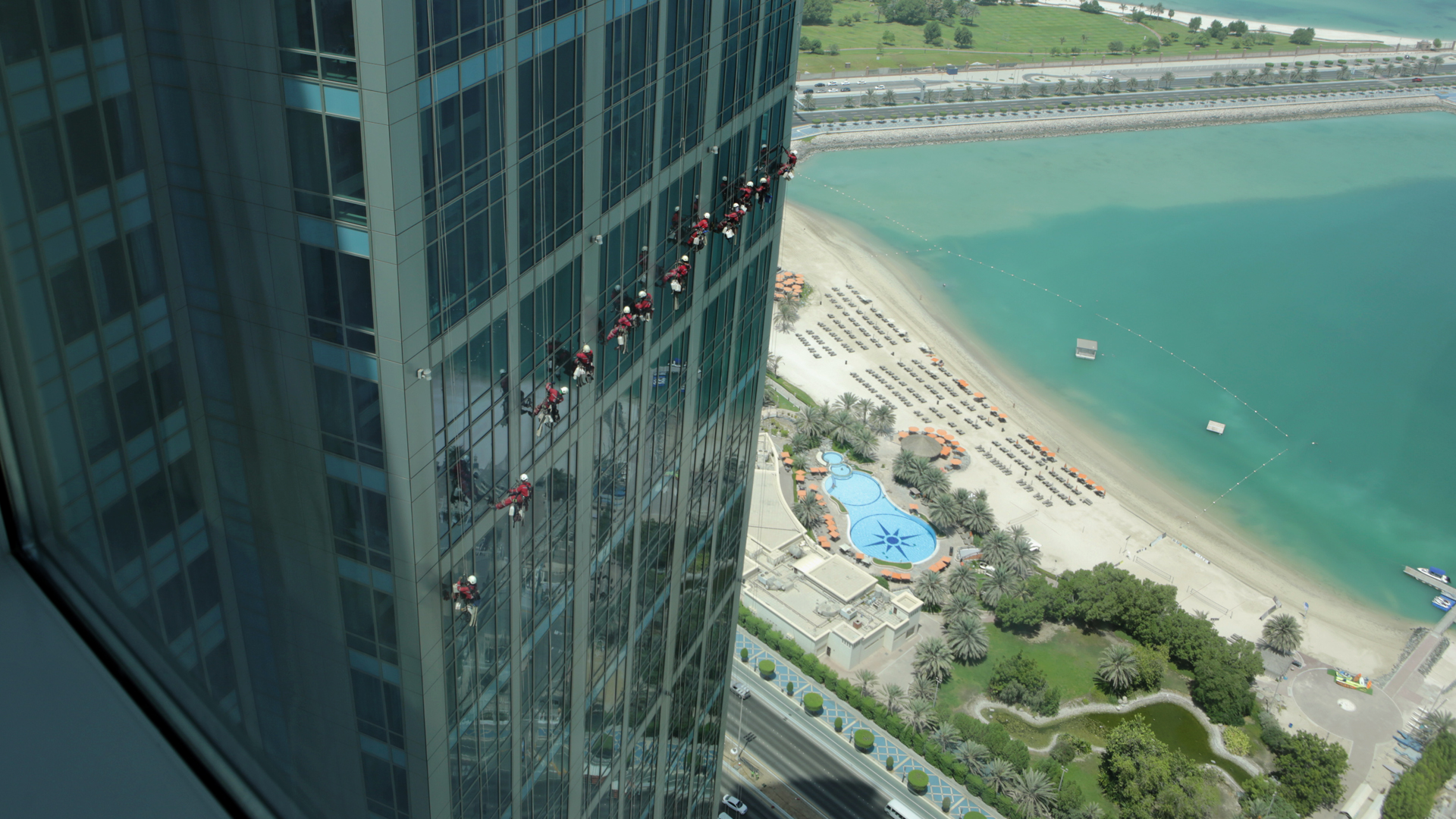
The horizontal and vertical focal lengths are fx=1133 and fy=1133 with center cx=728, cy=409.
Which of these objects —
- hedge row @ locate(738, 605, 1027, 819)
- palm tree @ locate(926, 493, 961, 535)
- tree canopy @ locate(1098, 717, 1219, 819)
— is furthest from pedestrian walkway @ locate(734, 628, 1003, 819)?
palm tree @ locate(926, 493, 961, 535)

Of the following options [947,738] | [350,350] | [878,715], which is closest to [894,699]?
[878,715]

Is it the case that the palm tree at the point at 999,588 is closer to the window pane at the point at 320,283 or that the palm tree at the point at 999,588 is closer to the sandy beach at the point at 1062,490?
the sandy beach at the point at 1062,490

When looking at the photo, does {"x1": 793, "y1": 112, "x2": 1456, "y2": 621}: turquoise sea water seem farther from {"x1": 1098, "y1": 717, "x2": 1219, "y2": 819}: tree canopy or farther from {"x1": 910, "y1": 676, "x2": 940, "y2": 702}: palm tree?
{"x1": 910, "y1": 676, "x2": 940, "y2": 702}: palm tree

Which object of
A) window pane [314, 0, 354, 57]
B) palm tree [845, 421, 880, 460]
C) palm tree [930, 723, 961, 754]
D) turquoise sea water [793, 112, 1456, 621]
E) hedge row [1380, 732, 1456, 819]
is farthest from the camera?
turquoise sea water [793, 112, 1456, 621]

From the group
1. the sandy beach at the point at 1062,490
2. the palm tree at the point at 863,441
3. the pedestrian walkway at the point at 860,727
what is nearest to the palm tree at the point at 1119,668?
the sandy beach at the point at 1062,490

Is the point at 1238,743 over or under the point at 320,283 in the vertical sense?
under

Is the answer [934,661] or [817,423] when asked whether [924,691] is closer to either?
[934,661]
